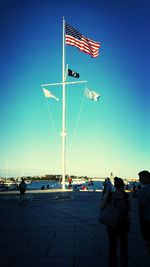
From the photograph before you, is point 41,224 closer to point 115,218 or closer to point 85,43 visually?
point 115,218

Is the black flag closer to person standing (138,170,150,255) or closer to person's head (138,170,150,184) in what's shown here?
person's head (138,170,150,184)

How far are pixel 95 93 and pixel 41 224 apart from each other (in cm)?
2865

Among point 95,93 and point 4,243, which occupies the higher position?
point 95,93

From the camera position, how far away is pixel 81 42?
3622 cm

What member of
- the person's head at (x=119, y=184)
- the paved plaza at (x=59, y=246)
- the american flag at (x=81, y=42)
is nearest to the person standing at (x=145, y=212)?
the person's head at (x=119, y=184)

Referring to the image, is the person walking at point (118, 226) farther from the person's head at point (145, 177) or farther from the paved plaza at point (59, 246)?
the paved plaza at point (59, 246)

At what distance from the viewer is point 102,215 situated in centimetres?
557

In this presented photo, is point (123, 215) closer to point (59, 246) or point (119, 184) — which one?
point (119, 184)

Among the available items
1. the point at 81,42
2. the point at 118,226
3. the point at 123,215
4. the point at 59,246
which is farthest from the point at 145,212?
the point at 81,42

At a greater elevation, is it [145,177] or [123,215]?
[145,177]

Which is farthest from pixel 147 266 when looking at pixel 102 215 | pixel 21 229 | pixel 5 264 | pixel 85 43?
pixel 85 43

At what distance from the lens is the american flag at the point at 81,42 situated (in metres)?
36.1

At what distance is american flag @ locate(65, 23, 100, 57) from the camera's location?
3612 centimetres

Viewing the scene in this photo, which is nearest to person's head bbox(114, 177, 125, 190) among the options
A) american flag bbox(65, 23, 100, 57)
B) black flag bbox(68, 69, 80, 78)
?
american flag bbox(65, 23, 100, 57)
